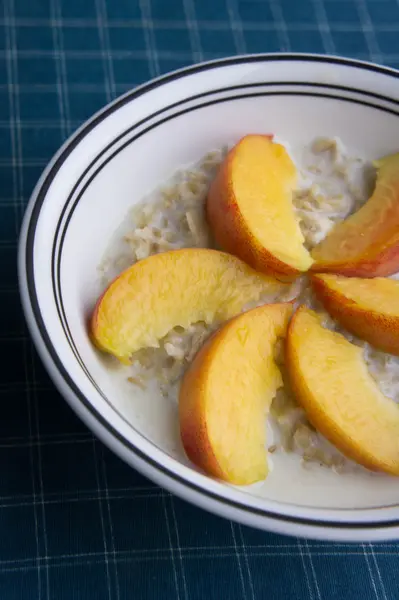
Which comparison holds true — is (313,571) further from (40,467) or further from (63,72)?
(63,72)

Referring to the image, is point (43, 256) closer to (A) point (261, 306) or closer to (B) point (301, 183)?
(A) point (261, 306)

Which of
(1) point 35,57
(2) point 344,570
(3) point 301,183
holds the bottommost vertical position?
(2) point 344,570

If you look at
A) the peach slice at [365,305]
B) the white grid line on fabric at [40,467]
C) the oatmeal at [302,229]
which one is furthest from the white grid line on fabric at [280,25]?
the white grid line on fabric at [40,467]

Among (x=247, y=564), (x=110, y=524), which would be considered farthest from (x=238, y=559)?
(x=110, y=524)

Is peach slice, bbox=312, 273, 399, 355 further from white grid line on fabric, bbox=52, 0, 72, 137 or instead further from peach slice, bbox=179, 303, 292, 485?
white grid line on fabric, bbox=52, 0, 72, 137

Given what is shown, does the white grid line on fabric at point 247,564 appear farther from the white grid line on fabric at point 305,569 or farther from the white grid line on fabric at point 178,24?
the white grid line on fabric at point 178,24

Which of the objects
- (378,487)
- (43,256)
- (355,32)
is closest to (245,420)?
(378,487)

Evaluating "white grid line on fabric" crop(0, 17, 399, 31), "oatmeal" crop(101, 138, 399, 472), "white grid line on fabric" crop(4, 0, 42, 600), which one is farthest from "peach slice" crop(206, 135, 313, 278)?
"white grid line on fabric" crop(0, 17, 399, 31)
